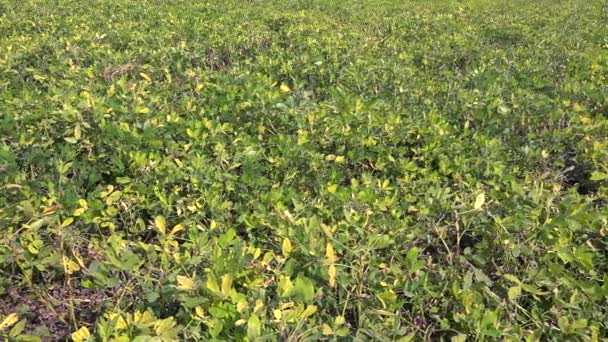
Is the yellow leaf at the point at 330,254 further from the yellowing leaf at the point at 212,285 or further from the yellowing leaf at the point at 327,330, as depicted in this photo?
the yellowing leaf at the point at 212,285

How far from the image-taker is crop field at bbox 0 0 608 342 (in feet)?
6.30

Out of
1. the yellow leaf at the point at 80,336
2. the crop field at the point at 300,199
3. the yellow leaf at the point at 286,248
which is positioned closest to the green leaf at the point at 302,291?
the crop field at the point at 300,199

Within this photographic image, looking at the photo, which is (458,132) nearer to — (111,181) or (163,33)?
(111,181)

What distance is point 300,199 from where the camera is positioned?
8.86ft

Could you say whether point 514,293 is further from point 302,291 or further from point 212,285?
point 212,285

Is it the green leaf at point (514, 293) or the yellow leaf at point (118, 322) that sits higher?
the yellow leaf at point (118, 322)

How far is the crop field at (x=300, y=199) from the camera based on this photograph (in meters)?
1.92

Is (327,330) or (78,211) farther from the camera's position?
(78,211)

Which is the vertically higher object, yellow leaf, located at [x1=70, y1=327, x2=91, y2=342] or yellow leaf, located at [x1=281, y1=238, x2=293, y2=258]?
yellow leaf, located at [x1=281, y1=238, x2=293, y2=258]

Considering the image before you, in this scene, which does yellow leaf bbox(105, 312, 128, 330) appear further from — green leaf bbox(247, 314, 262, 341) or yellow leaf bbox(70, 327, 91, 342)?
green leaf bbox(247, 314, 262, 341)

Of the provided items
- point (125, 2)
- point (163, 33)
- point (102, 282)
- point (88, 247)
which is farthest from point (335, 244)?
point (125, 2)

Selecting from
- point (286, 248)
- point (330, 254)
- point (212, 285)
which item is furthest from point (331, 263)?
point (212, 285)

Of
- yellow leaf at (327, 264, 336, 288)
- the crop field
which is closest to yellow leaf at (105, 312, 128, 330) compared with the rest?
the crop field

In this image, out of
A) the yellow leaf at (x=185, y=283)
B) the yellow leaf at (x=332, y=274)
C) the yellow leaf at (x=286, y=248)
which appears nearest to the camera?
the yellow leaf at (x=185, y=283)
